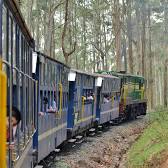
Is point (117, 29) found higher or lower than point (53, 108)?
higher

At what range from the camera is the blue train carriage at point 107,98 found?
879 inches

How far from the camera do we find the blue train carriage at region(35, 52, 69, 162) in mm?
10188

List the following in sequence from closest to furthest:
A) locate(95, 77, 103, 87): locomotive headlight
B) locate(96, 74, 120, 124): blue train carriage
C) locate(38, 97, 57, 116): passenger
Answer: locate(38, 97, 57, 116): passenger < locate(95, 77, 103, 87): locomotive headlight < locate(96, 74, 120, 124): blue train carriage

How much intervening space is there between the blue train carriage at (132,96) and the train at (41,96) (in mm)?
77

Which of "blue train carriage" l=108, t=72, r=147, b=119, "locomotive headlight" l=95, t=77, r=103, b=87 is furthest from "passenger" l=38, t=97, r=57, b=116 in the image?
"blue train carriage" l=108, t=72, r=147, b=119

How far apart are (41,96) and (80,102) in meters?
7.06

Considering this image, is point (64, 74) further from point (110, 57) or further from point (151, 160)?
point (110, 57)

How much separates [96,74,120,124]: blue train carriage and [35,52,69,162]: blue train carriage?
24.3ft

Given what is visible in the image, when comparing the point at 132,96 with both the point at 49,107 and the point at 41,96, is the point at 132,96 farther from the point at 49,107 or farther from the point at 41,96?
the point at 41,96

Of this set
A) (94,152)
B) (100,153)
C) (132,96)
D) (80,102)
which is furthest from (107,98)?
(94,152)

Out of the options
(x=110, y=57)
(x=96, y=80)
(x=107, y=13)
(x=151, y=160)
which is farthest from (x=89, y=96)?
(x=110, y=57)

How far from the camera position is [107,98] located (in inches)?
969

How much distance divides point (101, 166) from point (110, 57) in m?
51.5

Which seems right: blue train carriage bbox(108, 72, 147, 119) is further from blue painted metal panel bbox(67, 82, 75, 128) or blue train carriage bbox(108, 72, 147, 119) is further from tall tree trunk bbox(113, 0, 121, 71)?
blue painted metal panel bbox(67, 82, 75, 128)
